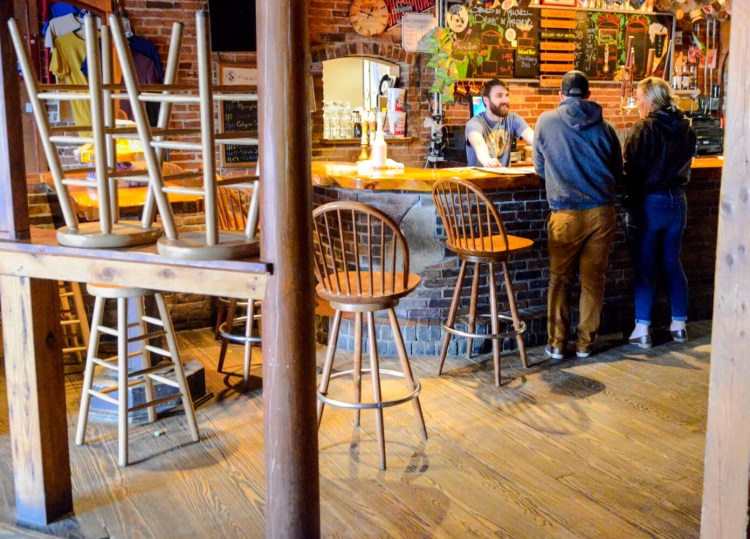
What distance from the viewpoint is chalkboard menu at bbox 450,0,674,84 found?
729 cm

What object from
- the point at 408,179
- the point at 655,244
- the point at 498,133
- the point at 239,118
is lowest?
the point at 655,244

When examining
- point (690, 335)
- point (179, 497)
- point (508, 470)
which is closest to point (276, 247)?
point (179, 497)

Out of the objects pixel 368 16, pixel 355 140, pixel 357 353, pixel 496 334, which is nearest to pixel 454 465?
pixel 357 353

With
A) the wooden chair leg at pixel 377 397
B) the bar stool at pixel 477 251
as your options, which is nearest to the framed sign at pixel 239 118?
the bar stool at pixel 477 251

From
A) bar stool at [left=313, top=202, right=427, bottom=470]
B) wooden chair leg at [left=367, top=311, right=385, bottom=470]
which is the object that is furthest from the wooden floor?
bar stool at [left=313, top=202, right=427, bottom=470]

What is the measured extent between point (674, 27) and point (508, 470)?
6543 mm

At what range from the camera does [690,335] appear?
507cm

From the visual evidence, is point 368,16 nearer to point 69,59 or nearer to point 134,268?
point 69,59

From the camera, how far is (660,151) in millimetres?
4602

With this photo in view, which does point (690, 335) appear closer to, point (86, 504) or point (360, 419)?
point (360, 419)

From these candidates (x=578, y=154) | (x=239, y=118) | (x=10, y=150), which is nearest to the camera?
(x=10, y=150)

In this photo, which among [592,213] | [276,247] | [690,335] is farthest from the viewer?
[690,335]

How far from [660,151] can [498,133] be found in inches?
58.4

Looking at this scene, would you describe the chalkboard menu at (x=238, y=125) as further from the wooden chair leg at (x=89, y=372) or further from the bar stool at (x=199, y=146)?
the bar stool at (x=199, y=146)
